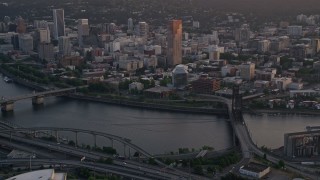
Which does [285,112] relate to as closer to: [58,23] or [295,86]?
[295,86]

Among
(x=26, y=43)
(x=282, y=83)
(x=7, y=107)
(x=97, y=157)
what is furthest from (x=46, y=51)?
(x=97, y=157)

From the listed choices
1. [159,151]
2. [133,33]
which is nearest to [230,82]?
[159,151]

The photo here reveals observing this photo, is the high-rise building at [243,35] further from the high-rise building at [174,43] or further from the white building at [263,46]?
the high-rise building at [174,43]

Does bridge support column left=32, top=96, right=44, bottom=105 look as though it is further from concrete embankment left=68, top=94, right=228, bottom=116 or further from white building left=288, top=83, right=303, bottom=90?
white building left=288, top=83, right=303, bottom=90

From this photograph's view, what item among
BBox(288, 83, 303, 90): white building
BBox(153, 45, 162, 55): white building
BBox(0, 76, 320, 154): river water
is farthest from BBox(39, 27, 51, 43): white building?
BBox(288, 83, 303, 90): white building

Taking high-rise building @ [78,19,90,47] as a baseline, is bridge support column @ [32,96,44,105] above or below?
below

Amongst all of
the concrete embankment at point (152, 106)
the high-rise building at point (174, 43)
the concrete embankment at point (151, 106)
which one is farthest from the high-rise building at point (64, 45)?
the concrete embankment at point (152, 106)
